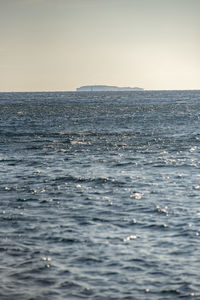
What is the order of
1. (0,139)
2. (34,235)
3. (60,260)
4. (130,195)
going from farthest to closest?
(0,139) < (130,195) < (34,235) < (60,260)

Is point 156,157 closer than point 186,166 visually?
No

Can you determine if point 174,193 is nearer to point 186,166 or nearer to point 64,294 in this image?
point 186,166

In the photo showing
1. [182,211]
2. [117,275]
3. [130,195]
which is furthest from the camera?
[130,195]

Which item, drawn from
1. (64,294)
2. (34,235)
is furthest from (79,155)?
(64,294)

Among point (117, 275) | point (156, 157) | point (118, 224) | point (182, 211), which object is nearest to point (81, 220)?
point (118, 224)

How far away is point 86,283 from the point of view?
1569 centimetres

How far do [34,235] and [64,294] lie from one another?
5.96 meters

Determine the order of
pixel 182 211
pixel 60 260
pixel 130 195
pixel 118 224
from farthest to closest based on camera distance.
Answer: pixel 130 195 < pixel 182 211 < pixel 118 224 < pixel 60 260

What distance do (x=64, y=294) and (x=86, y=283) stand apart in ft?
3.45

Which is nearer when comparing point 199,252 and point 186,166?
point 199,252

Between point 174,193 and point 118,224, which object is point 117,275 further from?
point 174,193

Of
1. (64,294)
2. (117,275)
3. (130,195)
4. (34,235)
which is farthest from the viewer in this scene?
(130,195)

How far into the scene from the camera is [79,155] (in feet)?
151

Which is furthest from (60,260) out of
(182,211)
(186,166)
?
(186,166)
